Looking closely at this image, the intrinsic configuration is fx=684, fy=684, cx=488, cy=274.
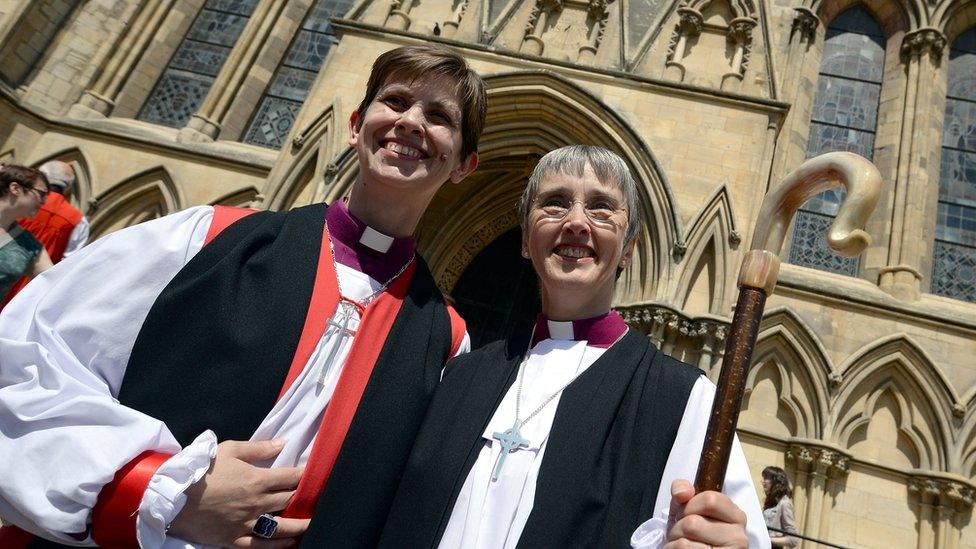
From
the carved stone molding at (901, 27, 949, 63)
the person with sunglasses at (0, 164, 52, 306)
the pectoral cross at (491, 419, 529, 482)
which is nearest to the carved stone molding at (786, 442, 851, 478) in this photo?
the carved stone molding at (901, 27, 949, 63)

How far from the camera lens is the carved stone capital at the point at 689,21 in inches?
296

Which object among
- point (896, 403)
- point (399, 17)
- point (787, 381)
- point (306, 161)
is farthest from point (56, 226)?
point (896, 403)

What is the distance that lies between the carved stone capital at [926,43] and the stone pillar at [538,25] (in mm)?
4318

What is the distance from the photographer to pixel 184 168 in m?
8.15

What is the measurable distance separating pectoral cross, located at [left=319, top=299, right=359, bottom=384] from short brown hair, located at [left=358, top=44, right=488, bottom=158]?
47 centimetres

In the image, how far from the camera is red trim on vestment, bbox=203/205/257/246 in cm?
143

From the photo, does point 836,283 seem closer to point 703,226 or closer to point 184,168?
point 703,226

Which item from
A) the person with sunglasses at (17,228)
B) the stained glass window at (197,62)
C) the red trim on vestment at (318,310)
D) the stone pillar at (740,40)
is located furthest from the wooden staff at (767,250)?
the stained glass window at (197,62)

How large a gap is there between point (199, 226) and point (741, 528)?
1176 mm

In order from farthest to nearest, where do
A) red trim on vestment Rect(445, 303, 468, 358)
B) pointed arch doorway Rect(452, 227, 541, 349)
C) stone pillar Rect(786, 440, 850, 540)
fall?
1. pointed arch doorway Rect(452, 227, 541, 349)
2. stone pillar Rect(786, 440, 850, 540)
3. red trim on vestment Rect(445, 303, 468, 358)

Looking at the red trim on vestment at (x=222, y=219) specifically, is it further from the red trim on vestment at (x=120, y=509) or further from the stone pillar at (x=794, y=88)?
the stone pillar at (x=794, y=88)

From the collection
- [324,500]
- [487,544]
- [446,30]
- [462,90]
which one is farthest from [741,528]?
[446,30]

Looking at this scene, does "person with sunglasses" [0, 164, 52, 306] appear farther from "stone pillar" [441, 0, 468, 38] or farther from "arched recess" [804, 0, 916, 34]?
"arched recess" [804, 0, 916, 34]

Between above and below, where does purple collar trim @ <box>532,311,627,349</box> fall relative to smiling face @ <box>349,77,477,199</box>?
below
